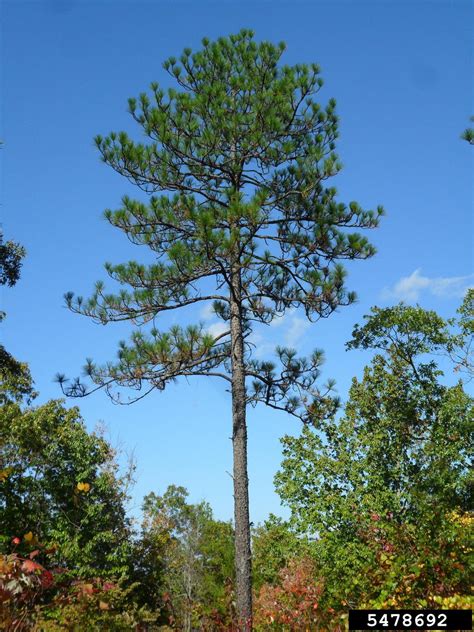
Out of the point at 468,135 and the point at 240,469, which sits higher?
the point at 468,135

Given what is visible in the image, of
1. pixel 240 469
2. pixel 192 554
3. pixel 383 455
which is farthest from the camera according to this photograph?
pixel 192 554

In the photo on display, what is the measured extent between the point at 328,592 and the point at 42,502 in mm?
10002

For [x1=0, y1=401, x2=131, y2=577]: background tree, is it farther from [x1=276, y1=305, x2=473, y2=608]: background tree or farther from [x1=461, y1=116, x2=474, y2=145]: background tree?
[x1=461, y1=116, x2=474, y2=145]: background tree

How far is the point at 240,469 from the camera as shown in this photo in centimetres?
1008

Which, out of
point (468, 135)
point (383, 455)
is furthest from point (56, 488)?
point (468, 135)

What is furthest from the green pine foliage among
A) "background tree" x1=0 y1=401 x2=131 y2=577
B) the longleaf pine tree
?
"background tree" x1=0 y1=401 x2=131 y2=577

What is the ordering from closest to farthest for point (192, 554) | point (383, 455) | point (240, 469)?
point (240, 469), point (383, 455), point (192, 554)

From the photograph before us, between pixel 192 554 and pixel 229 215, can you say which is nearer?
pixel 229 215

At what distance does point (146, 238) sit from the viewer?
1138 cm

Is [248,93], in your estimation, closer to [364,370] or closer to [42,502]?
[364,370]

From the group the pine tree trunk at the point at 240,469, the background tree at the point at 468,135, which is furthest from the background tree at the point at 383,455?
the background tree at the point at 468,135

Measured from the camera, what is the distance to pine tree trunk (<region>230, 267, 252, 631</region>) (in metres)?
9.54

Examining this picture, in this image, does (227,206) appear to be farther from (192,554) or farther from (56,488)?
(192,554)

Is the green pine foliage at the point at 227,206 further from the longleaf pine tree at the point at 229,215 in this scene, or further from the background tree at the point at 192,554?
the background tree at the point at 192,554
